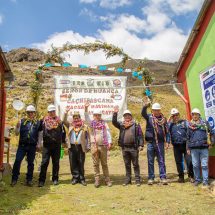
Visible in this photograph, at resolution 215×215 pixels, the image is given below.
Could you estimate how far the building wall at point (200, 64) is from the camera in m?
8.47

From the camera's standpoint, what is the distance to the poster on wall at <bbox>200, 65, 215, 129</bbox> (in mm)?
8469

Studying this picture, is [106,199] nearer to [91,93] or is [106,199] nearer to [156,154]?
[156,154]

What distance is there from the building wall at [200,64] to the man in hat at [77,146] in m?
3.21

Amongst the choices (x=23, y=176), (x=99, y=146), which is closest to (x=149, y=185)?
(x=99, y=146)

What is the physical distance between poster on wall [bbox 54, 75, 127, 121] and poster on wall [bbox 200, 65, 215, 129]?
239cm

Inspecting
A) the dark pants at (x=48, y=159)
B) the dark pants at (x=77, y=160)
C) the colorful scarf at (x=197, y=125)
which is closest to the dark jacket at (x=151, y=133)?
the colorful scarf at (x=197, y=125)

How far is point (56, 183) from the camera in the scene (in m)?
9.07

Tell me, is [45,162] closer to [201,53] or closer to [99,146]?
[99,146]

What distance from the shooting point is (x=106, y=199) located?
7316 millimetres

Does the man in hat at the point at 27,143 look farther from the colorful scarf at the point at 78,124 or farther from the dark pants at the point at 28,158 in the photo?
the colorful scarf at the point at 78,124

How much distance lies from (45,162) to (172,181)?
3.45 metres

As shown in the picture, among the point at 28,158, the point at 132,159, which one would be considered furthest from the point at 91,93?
the point at 28,158

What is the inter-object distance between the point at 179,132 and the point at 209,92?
4.30 ft

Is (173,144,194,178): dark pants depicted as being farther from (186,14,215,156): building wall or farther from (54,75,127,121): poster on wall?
(54,75,127,121): poster on wall
